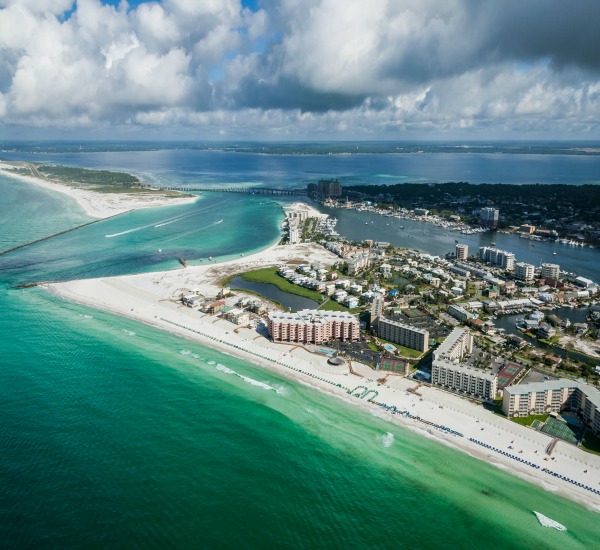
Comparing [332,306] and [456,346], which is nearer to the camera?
[456,346]

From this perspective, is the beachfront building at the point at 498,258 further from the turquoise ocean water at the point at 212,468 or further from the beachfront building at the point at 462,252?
the turquoise ocean water at the point at 212,468

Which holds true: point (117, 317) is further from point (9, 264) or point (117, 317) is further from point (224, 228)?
point (224, 228)

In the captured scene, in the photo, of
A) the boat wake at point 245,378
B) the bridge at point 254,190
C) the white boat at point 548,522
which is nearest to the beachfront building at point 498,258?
the boat wake at point 245,378

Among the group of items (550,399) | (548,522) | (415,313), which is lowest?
(548,522)

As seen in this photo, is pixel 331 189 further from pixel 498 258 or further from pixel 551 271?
pixel 551 271

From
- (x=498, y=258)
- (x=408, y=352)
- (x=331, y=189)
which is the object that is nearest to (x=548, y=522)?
(x=408, y=352)

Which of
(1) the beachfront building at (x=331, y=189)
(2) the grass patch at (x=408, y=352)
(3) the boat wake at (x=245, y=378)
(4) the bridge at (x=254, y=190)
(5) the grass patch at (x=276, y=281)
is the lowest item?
(5) the grass patch at (x=276, y=281)
